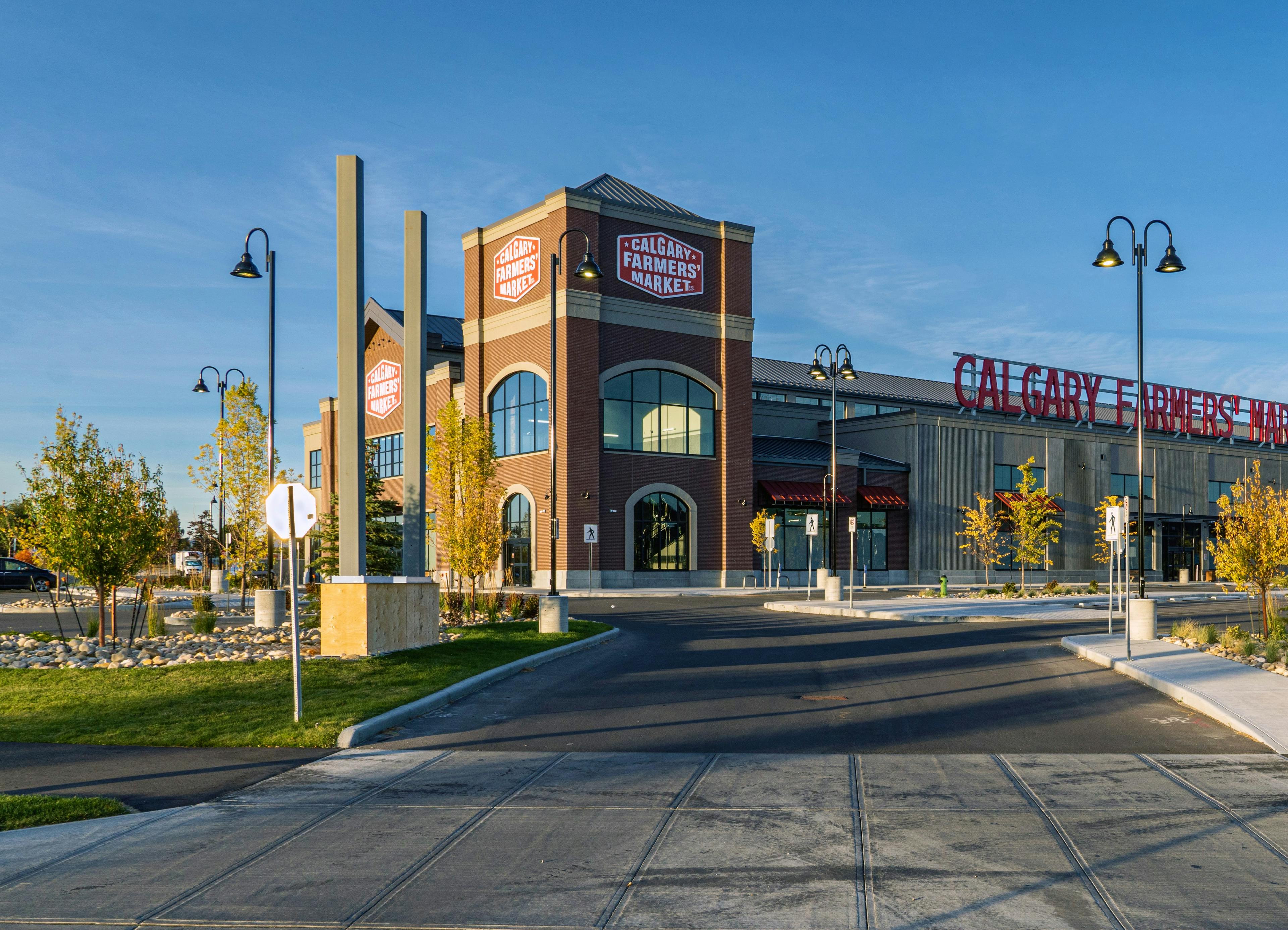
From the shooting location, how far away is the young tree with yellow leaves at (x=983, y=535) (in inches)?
1857

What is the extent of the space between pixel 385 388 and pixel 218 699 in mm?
51934

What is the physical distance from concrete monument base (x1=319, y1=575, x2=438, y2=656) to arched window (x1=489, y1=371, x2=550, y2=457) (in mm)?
30520

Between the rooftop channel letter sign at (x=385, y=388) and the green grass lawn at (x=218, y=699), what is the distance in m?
47.0

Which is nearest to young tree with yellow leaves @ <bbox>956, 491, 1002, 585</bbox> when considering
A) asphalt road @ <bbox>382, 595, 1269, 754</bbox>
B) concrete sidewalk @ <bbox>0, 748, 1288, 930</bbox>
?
asphalt road @ <bbox>382, 595, 1269, 754</bbox>

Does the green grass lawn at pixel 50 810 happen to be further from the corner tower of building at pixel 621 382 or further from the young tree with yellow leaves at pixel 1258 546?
the corner tower of building at pixel 621 382

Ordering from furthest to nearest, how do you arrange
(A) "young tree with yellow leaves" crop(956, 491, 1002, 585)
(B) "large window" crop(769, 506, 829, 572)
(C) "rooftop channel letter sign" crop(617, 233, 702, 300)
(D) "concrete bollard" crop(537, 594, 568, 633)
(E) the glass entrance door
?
(E) the glass entrance door
(B) "large window" crop(769, 506, 829, 572)
(C) "rooftop channel letter sign" crop(617, 233, 702, 300)
(A) "young tree with yellow leaves" crop(956, 491, 1002, 585)
(D) "concrete bollard" crop(537, 594, 568, 633)

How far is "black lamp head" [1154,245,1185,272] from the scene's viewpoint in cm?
2262

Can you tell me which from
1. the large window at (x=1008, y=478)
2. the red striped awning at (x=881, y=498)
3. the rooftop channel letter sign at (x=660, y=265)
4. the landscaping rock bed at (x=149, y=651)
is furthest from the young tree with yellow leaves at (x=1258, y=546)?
the large window at (x=1008, y=478)

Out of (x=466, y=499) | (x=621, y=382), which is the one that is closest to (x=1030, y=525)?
(x=621, y=382)

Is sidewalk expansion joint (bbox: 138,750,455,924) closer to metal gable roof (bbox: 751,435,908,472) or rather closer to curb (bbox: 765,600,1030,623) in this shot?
curb (bbox: 765,600,1030,623)

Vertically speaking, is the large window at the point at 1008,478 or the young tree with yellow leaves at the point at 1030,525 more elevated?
the large window at the point at 1008,478

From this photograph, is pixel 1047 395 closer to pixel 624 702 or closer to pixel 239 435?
pixel 239 435

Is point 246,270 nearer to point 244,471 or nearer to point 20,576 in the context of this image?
point 244,471

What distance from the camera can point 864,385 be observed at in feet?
258
